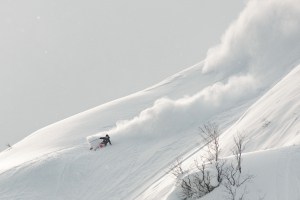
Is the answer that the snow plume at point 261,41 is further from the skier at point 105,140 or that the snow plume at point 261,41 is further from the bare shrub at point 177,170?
the bare shrub at point 177,170

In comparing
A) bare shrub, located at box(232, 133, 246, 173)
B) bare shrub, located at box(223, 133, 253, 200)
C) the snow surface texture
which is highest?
the snow surface texture

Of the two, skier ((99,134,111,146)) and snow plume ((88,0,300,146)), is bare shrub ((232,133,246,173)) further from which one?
skier ((99,134,111,146))

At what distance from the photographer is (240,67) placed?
162 feet

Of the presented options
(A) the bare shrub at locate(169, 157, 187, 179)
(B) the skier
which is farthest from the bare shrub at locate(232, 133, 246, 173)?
(B) the skier

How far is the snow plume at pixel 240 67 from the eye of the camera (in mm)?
40312

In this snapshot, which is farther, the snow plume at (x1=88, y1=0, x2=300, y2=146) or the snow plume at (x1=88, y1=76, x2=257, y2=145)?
the snow plume at (x1=88, y1=0, x2=300, y2=146)

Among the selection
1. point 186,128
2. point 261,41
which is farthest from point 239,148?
point 261,41

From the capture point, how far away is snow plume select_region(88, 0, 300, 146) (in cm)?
4031

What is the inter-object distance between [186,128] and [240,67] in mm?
13213

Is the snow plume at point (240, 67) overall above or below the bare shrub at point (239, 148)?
above

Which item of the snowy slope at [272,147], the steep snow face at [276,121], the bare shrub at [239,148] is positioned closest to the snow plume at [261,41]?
the steep snow face at [276,121]

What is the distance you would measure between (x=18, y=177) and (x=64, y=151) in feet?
14.7

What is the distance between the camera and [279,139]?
2342cm

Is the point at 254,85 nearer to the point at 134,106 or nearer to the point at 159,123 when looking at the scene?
the point at 159,123
